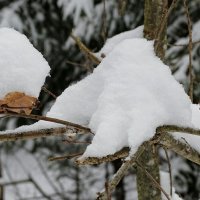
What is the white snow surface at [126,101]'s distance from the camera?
2.31 feet

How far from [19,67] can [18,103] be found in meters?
0.07

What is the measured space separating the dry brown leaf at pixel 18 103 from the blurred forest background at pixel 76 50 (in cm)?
282

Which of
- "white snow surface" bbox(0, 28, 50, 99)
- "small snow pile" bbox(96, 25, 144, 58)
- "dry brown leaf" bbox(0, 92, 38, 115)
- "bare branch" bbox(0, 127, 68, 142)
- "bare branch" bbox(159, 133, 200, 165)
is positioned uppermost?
"small snow pile" bbox(96, 25, 144, 58)

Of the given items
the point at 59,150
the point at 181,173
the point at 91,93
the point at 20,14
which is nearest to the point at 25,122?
the point at 59,150

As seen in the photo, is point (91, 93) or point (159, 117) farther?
point (91, 93)

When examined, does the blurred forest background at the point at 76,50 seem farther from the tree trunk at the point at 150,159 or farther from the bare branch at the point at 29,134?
the bare branch at the point at 29,134

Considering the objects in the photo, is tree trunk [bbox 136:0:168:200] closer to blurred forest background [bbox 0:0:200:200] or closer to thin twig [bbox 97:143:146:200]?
thin twig [bbox 97:143:146:200]

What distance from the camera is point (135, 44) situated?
2.83 feet

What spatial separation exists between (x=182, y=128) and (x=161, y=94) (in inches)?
2.7

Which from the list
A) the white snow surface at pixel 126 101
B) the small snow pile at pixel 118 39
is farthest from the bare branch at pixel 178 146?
the small snow pile at pixel 118 39

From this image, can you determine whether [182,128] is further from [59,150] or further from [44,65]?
[59,150]

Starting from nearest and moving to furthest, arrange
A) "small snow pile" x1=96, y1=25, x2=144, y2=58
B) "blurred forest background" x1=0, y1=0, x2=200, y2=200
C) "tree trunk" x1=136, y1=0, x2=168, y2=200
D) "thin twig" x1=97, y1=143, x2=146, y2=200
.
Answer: "thin twig" x1=97, y1=143, x2=146, y2=200 → "tree trunk" x1=136, y1=0, x2=168, y2=200 → "small snow pile" x1=96, y1=25, x2=144, y2=58 → "blurred forest background" x1=0, y1=0, x2=200, y2=200

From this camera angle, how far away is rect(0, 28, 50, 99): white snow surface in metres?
0.68


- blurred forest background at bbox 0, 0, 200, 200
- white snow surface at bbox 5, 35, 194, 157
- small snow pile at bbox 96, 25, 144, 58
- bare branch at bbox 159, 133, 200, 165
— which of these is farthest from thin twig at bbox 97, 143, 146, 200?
blurred forest background at bbox 0, 0, 200, 200
